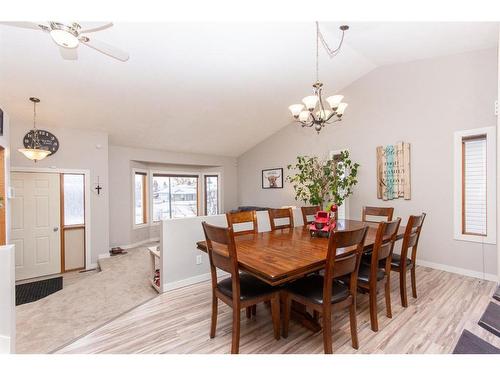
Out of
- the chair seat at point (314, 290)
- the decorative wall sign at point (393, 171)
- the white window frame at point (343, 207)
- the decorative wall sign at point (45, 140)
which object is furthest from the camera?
the white window frame at point (343, 207)

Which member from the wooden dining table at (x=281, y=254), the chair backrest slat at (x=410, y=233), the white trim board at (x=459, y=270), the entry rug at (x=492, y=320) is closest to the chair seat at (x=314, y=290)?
the wooden dining table at (x=281, y=254)

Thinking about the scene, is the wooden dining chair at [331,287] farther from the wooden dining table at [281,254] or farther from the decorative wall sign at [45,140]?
the decorative wall sign at [45,140]

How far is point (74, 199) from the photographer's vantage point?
443 cm

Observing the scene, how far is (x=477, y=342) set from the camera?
153cm

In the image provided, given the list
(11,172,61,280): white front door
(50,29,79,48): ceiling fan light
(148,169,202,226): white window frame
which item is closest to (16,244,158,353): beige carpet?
(11,172,61,280): white front door

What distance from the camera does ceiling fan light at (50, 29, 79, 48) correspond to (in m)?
1.49

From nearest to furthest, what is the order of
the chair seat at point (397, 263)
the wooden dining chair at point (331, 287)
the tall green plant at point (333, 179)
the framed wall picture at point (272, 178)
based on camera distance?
1. the wooden dining chair at point (331, 287)
2. the chair seat at point (397, 263)
3. the tall green plant at point (333, 179)
4. the framed wall picture at point (272, 178)

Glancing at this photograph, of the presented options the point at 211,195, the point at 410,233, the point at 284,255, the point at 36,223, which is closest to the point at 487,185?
the point at 410,233

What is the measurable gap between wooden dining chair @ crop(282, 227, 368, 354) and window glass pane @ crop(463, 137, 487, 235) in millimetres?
2736

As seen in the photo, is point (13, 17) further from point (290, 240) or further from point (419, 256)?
point (419, 256)

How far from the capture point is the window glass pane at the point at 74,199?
172 inches

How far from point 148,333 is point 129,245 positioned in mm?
3822

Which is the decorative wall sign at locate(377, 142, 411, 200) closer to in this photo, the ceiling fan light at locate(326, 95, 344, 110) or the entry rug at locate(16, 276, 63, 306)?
the ceiling fan light at locate(326, 95, 344, 110)

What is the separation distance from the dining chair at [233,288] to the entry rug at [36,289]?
3264 mm
